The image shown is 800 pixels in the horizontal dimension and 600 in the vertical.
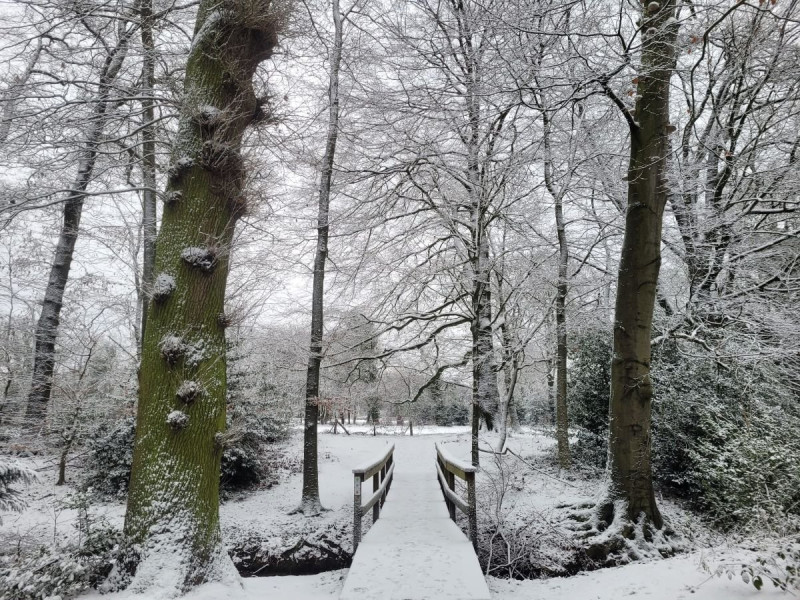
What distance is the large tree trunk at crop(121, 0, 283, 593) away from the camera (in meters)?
3.93

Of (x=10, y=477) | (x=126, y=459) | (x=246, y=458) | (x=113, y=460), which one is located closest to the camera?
(x=10, y=477)

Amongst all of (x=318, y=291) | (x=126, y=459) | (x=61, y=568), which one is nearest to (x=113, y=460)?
(x=126, y=459)

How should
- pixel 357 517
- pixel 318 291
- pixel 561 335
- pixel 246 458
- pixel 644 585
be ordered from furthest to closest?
pixel 561 335, pixel 246 458, pixel 318 291, pixel 357 517, pixel 644 585

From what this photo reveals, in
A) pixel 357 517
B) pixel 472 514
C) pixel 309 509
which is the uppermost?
pixel 472 514

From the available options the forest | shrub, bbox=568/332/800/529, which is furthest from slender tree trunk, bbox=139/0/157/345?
shrub, bbox=568/332/800/529

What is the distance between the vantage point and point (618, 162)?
30.2 feet

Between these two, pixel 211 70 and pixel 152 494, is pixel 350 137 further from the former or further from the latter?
pixel 152 494

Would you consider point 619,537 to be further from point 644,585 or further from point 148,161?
point 148,161

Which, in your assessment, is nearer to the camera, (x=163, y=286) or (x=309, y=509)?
(x=163, y=286)

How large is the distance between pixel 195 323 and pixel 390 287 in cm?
663

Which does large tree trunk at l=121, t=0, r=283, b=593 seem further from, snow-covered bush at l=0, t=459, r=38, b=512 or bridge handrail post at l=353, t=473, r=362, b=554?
bridge handrail post at l=353, t=473, r=362, b=554

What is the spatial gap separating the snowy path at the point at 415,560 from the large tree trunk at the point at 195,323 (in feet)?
4.61

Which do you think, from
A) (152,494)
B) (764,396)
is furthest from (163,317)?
(764,396)

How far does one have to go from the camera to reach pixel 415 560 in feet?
15.1
